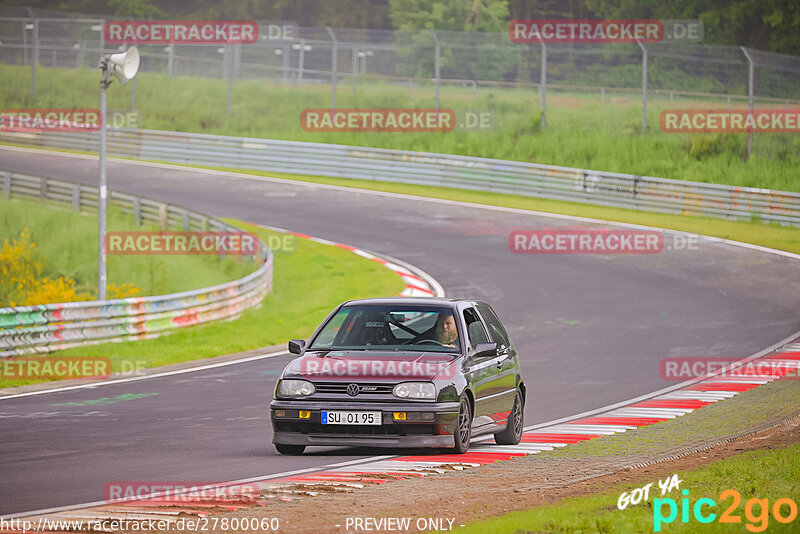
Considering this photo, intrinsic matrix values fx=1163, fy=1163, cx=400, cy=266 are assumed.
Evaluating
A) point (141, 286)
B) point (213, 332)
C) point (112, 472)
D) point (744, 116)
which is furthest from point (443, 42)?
point (112, 472)

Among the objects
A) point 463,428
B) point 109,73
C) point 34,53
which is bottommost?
point 463,428

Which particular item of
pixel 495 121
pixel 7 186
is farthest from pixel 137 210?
pixel 495 121

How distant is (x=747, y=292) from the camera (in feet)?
78.0

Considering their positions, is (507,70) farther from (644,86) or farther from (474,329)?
(474,329)

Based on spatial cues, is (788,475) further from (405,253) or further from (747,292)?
(405,253)

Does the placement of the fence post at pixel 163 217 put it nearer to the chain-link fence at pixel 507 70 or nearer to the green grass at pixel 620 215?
the green grass at pixel 620 215

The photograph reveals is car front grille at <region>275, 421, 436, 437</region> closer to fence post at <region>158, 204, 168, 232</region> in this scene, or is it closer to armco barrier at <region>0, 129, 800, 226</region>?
fence post at <region>158, 204, 168, 232</region>

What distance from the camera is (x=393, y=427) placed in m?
10.0

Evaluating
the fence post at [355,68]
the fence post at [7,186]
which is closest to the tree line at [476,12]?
the fence post at [355,68]

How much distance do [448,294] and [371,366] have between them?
1337 centimetres

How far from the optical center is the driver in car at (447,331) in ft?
36.2

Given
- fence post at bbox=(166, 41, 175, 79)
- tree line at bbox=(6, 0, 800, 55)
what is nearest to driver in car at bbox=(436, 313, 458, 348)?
fence post at bbox=(166, 41, 175, 79)

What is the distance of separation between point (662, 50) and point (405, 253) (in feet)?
41.8

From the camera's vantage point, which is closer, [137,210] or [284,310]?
[284,310]
